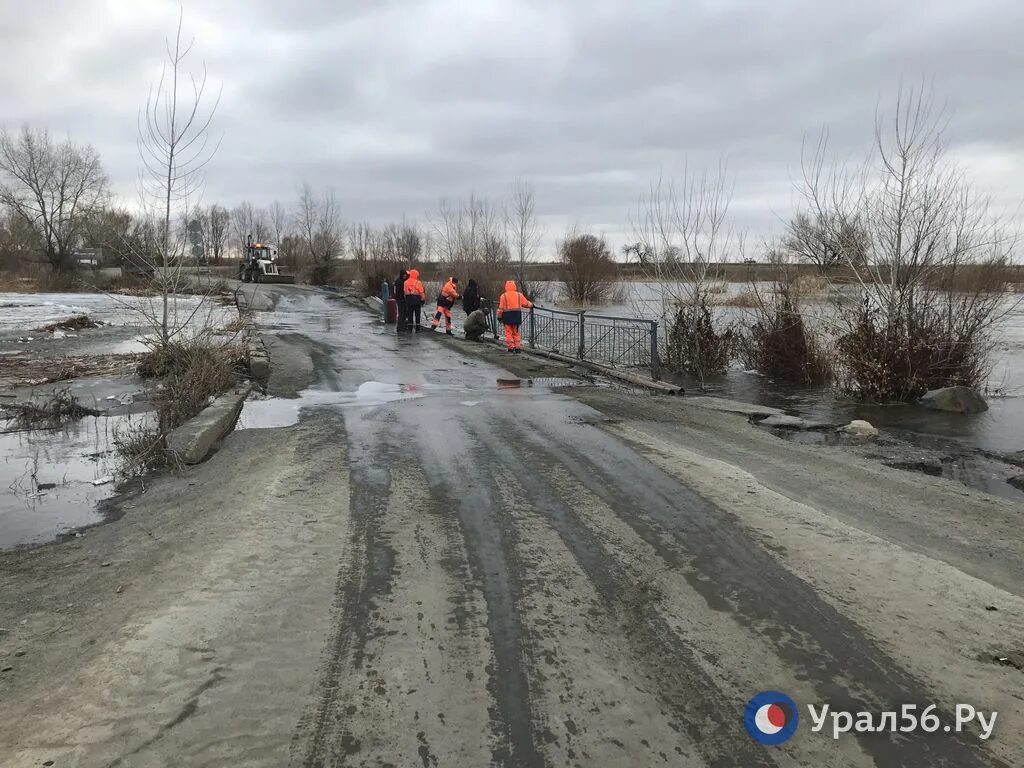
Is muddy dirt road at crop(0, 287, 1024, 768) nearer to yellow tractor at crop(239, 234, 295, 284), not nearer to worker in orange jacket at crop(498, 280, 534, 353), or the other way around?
worker in orange jacket at crop(498, 280, 534, 353)

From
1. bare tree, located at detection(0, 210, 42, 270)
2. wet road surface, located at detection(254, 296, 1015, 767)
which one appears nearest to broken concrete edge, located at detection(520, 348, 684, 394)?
wet road surface, located at detection(254, 296, 1015, 767)

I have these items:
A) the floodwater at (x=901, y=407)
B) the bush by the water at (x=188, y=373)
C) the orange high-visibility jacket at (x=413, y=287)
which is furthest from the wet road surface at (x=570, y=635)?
the orange high-visibility jacket at (x=413, y=287)

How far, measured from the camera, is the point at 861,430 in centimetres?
877

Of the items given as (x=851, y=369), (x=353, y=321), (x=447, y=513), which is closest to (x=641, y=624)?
(x=447, y=513)

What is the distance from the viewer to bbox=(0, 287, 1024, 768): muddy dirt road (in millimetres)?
2666

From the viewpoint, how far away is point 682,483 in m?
5.94

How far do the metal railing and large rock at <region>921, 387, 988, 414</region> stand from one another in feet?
14.8

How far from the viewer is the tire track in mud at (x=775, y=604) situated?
8.72ft

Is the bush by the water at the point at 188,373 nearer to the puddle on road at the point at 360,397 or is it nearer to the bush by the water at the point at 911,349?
the puddle on road at the point at 360,397

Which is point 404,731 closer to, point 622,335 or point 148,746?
point 148,746

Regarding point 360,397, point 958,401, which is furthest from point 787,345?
point 360,397

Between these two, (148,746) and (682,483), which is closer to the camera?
(148,746)

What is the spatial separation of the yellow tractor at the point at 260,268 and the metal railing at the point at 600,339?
41.9 metres

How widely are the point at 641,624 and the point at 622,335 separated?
11856mm
